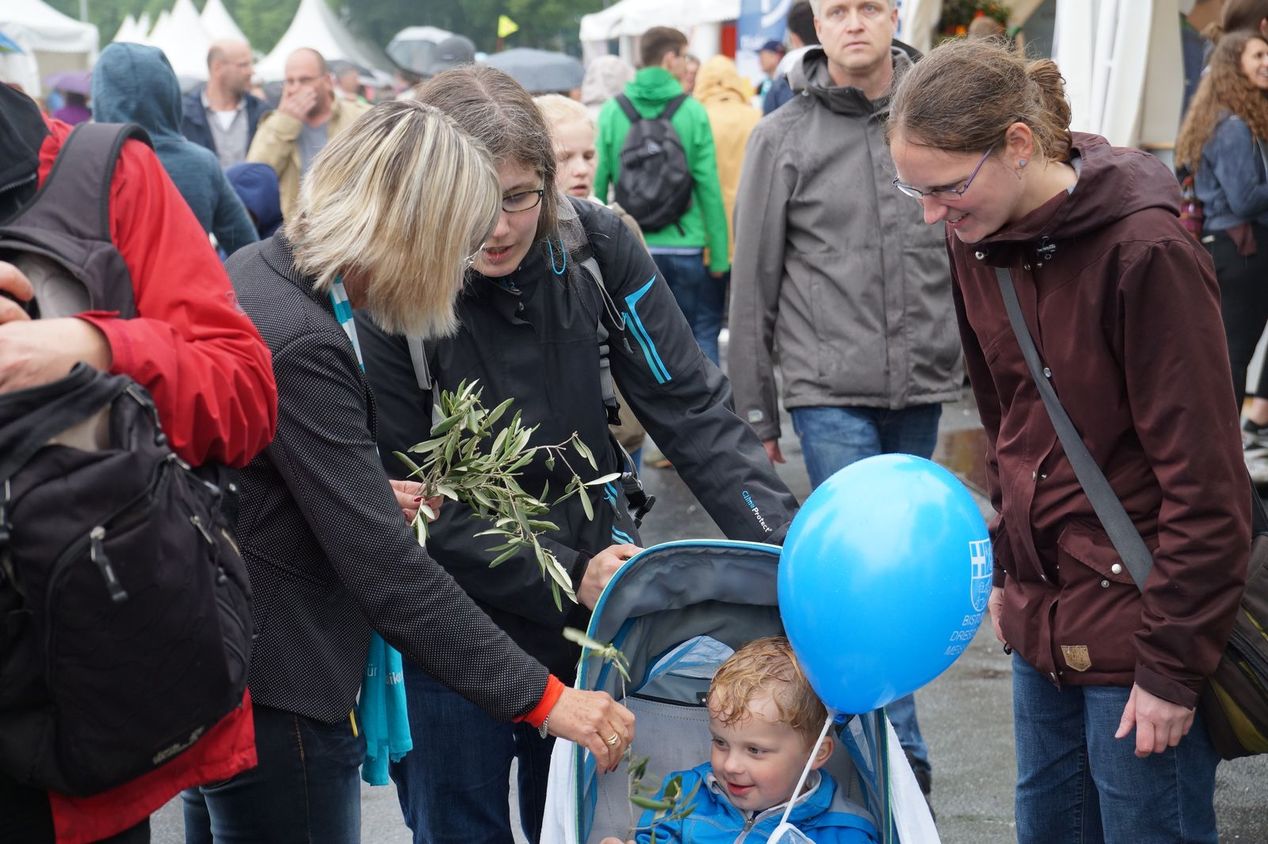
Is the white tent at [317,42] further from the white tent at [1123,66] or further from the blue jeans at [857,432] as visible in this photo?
the blue jeans at [857,432]

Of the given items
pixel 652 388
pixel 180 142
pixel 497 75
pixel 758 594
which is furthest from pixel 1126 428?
pixel 180 142

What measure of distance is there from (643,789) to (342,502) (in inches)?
42.0

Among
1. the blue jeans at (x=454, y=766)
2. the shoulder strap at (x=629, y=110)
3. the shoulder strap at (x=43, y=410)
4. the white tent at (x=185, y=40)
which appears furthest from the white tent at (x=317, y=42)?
the shoulder strap at (x=43, y=410)

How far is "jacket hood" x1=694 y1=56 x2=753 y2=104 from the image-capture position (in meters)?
9.29

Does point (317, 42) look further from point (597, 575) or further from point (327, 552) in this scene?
point (327, 552)

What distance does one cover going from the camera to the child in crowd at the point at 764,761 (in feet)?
9.20

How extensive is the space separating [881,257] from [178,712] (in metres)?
3.04

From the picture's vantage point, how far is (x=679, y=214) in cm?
812

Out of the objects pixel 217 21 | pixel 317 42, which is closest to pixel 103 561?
pixel 317 42

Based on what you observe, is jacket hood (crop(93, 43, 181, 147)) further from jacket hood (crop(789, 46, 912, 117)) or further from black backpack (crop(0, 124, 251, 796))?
black backpack (crop(0, 124, 251, 796))

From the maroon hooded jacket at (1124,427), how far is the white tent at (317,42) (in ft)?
85.7

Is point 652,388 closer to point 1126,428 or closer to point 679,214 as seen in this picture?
point 1126,428

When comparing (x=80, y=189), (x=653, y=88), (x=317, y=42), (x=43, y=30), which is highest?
(x=80, y=189)

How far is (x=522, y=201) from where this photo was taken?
2.76m
